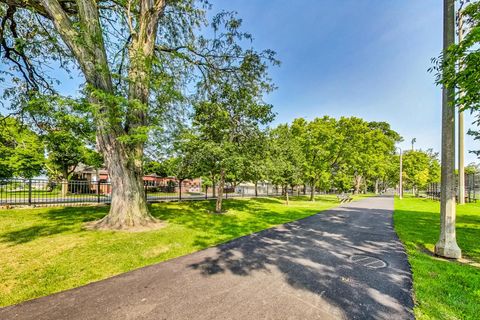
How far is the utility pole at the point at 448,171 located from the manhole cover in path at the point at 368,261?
74.3 inches

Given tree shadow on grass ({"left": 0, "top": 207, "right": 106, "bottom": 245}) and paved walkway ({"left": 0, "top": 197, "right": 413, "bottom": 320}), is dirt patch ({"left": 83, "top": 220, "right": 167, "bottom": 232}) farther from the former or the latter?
paved walkway ({"left": 0, "top": 197, "right": 413, "bottom": 320})

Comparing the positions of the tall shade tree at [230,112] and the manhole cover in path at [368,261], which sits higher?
the tall shade tree at [230,112]

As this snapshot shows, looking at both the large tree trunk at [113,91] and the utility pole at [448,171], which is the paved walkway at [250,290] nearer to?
the utility pole at [448,171]

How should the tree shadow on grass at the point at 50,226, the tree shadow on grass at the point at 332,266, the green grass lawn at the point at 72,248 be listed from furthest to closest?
the tree shadow on grass at the point at 50,226 → the green grass lawn at the point at 72,248 → the tree shadow on grass at the point at 332,266

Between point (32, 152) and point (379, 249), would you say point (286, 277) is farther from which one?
point (32, 152)

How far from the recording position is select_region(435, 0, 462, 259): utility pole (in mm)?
5527

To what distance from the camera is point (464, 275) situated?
4.34 meters

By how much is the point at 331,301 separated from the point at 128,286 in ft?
10.8

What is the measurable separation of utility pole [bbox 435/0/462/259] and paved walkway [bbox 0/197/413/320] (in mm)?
1052

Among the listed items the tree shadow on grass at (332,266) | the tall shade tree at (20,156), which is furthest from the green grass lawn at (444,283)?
the tall shade tree at (20,156)

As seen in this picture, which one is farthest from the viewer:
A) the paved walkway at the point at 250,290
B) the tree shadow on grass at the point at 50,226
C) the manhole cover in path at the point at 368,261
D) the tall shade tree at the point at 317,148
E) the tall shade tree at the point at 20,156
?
the tall shade tree at the point at 317,148

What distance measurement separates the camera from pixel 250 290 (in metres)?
3.59

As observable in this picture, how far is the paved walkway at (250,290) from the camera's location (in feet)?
9.77

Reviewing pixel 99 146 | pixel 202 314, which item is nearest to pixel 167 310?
pixel 202 314
